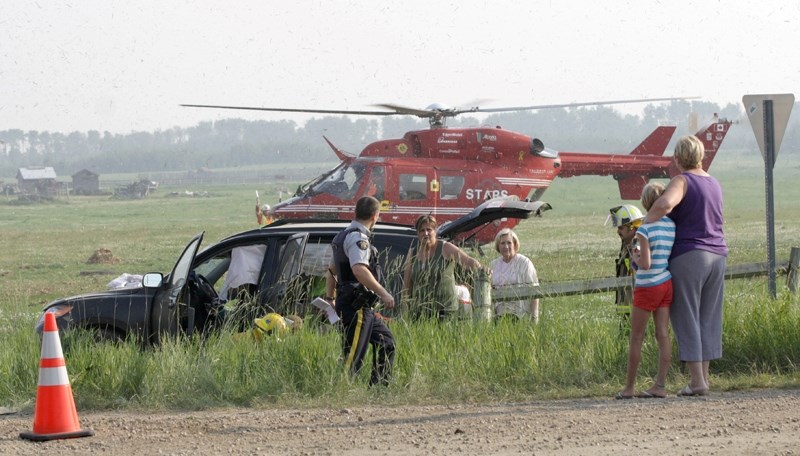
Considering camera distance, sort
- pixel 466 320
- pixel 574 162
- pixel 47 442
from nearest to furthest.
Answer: pixel 47 442 < pixel 466 320 < pixel 574 162

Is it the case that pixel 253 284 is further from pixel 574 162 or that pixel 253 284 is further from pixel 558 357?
pixel 574 162

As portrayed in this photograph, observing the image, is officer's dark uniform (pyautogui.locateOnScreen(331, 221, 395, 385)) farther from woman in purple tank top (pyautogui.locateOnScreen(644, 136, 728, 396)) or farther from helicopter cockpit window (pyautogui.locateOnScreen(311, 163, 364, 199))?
helicopter cockpit window (pyautogui.locateOnScreen(311, 163, 364, 199))

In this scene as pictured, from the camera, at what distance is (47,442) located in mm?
7422

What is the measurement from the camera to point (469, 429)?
7328 millimetres

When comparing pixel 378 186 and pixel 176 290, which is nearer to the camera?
pixel 176 290

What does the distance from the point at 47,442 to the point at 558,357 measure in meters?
3.91

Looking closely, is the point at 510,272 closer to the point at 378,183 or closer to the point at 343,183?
the point at 378,183

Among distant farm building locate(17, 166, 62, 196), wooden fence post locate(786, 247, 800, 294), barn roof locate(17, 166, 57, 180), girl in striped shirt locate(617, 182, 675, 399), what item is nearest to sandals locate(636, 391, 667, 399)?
girl in striped shirt locate(617, 182, 675, 399)

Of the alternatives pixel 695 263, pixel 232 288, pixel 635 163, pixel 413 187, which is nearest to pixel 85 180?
pixel 635 163

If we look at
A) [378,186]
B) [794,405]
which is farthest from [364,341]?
[378,186]

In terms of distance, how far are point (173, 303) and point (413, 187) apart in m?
14.2

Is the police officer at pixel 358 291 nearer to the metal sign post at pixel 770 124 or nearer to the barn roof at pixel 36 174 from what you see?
the metal sign post at pixel 770 124

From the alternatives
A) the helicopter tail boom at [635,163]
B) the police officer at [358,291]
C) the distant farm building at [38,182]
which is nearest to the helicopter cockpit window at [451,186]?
the helicopter tail boom at [635,163]

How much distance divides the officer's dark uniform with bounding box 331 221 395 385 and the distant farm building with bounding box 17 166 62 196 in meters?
120
